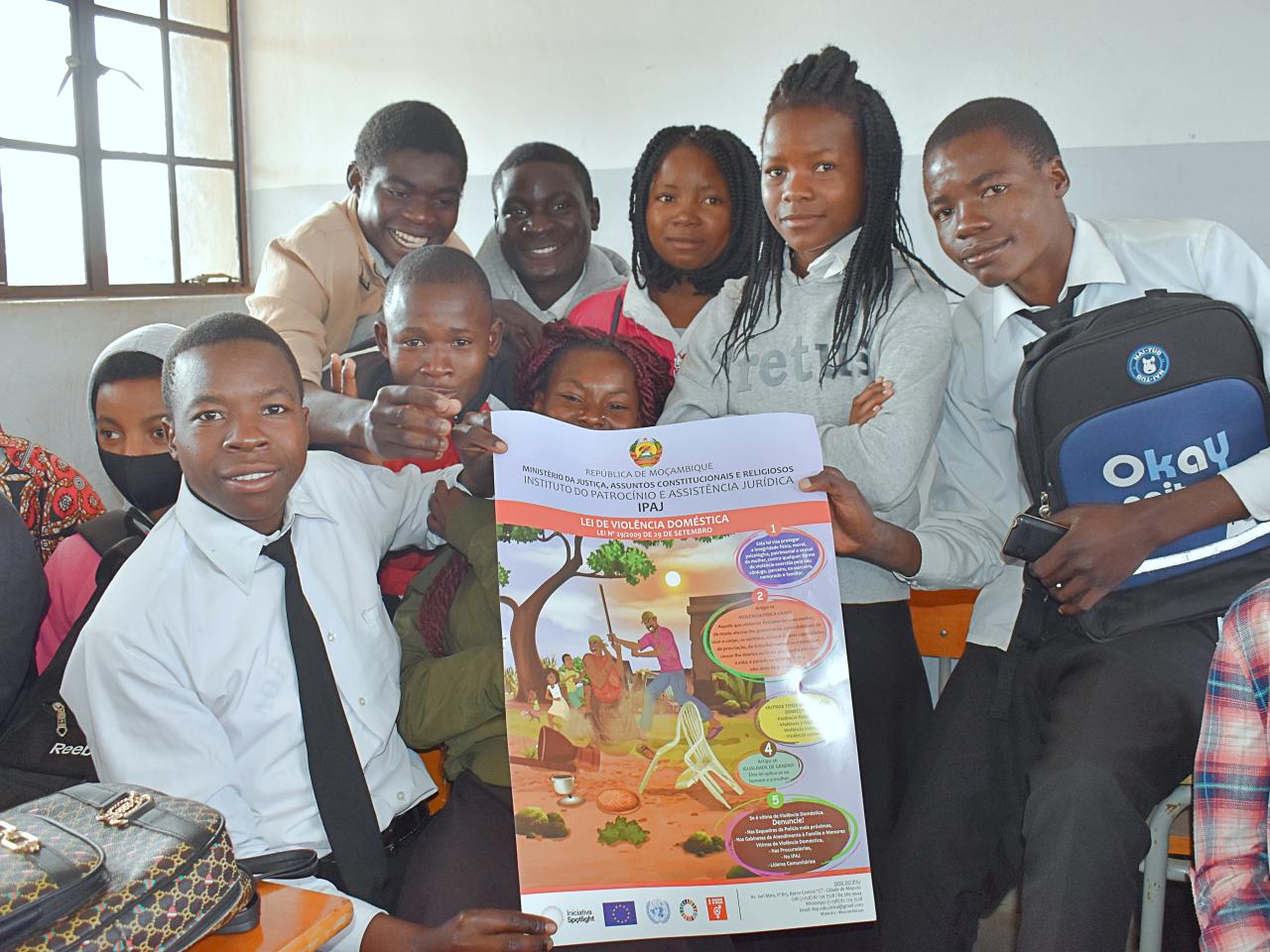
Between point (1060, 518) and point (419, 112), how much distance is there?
152 cm

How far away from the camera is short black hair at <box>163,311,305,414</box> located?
136 cm

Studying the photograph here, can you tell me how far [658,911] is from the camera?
1146mm

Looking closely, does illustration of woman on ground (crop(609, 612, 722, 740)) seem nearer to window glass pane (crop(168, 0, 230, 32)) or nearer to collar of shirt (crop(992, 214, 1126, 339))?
collar of shirt (crop(992, 214, 1126, 339))

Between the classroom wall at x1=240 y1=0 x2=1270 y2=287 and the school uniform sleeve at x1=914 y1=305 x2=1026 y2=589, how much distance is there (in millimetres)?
2313

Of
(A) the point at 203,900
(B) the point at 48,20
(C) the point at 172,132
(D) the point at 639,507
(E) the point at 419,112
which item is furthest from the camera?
(C) the point at 172,132

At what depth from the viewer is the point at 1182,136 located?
3668 millimetres

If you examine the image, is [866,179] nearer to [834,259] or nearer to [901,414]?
[834,259]

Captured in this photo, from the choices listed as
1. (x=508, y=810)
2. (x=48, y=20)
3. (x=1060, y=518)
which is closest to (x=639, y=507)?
(x=508, y=810)

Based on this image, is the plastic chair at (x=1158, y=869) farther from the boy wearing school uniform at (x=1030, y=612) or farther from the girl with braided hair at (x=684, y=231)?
the girl with braided hair at (x=684, y=231)

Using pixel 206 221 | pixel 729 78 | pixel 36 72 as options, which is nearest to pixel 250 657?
pixel 729 78

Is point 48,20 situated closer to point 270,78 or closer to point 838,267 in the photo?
point 270,78

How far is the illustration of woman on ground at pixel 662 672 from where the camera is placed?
4.01ft

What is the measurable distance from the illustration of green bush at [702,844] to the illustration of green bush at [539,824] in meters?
0.14

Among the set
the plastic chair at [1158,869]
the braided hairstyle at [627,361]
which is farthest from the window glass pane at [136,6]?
the plastic chair at [1158,869]
